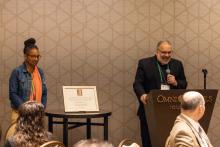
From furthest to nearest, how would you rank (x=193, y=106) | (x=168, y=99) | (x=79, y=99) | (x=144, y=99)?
(x=79, y=99), (x=144, y=99), (x=168, y=99), (x=193, y=106)

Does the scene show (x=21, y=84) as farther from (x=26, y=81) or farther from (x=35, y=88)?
(x=35, y=88)

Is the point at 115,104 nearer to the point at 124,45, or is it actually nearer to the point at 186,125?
the point at 124,45

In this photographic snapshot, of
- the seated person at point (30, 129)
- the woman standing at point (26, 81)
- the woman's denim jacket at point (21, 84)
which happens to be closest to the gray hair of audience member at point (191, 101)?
the seated person at point (30, 129)

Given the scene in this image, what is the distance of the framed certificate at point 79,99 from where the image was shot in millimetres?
5621

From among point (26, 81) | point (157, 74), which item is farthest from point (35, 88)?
point (157, 74)

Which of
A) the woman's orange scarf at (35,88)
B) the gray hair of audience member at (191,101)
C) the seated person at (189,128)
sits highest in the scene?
the woman's orange scarf at (35,88)

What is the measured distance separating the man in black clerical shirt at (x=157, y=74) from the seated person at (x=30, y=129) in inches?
91.6

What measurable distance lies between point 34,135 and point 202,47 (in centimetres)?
390

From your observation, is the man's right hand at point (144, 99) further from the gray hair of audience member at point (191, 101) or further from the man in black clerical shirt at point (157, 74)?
the gray hair of audience member at point (191, 101)

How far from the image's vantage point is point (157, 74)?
19.2ft

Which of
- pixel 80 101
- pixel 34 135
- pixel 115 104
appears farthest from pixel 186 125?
pixel 115 104

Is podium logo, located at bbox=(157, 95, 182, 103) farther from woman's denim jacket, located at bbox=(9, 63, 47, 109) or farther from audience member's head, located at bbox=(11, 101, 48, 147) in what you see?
audience member's head, located at bbox=(11, 101, 48, 147)

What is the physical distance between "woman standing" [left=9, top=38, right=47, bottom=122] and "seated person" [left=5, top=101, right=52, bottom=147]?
6.07ft

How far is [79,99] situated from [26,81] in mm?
660
